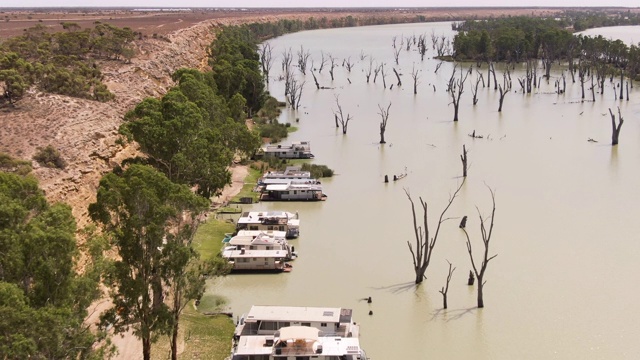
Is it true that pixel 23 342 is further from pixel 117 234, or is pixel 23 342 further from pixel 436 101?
pixel 436 101

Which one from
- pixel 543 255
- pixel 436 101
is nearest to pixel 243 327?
pixel 543 255

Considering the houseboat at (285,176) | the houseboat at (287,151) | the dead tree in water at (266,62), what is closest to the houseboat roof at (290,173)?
the houseboat at (285,176)

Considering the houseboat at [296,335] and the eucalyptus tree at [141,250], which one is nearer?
the eucalyptus tree at [141,250]

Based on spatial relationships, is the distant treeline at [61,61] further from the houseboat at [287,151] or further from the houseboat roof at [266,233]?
the houseboat roof at [266,233]

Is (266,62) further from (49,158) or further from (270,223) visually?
(49,158)

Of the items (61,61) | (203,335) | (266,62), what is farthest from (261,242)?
(266,62)
